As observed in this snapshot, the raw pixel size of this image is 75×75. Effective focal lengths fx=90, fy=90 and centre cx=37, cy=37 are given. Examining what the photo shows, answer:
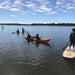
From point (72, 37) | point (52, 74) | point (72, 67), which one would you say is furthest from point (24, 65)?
point (72, 37)

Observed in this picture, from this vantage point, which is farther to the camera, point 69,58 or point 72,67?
point 69,58

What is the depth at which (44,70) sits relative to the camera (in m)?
8.45

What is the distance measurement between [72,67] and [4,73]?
21.4ft

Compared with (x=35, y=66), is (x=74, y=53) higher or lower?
higher

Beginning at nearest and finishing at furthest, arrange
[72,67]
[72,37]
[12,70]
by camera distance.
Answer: [12,70], [72,67], [72,37]

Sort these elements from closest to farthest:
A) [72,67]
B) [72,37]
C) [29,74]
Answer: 1. [29,74]
2. [72,67]
3. [72,37]

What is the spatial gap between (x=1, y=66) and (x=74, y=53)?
8591mm

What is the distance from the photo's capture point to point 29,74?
775 cm

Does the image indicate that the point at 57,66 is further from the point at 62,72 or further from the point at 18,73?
the point at 18,73

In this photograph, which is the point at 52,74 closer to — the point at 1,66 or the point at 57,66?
the point at 57,66

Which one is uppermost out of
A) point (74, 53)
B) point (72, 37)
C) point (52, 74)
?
point (72, 37)

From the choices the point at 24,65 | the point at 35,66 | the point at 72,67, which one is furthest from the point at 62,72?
the point at 24,65

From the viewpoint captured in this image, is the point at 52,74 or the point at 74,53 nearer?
the point at 52,74

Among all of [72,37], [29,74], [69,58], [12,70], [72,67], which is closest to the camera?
[29,74]
